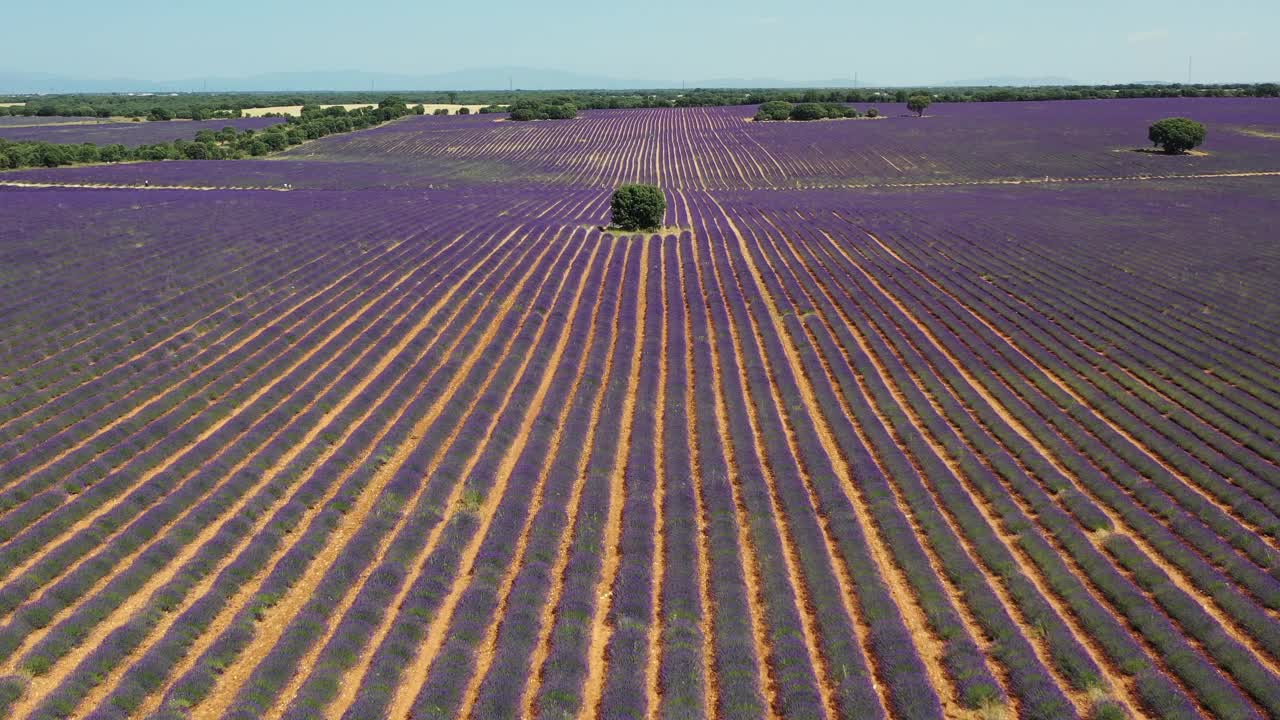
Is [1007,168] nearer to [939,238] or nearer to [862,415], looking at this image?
[939,238]

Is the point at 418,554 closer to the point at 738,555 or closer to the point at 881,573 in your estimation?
the point at 738,555

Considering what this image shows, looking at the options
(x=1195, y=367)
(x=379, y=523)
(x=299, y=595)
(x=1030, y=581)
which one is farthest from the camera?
(x=1195, y=367)

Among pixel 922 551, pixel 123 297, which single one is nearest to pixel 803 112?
pixel 123 297

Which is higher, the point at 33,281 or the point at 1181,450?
the point at 33,281

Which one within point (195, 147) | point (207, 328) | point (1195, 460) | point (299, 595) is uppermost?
point (195, 147)

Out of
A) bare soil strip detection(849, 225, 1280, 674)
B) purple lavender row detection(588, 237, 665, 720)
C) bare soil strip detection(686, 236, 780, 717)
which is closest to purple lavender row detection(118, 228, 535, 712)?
purple lavender row detection(588, 237, 665, 720)

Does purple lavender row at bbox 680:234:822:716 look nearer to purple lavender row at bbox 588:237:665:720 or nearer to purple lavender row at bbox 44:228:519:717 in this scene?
purple lavender row at bbox 588:237:665:720

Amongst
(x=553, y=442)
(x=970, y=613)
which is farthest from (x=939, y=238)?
Result: (x=970, y=613)
